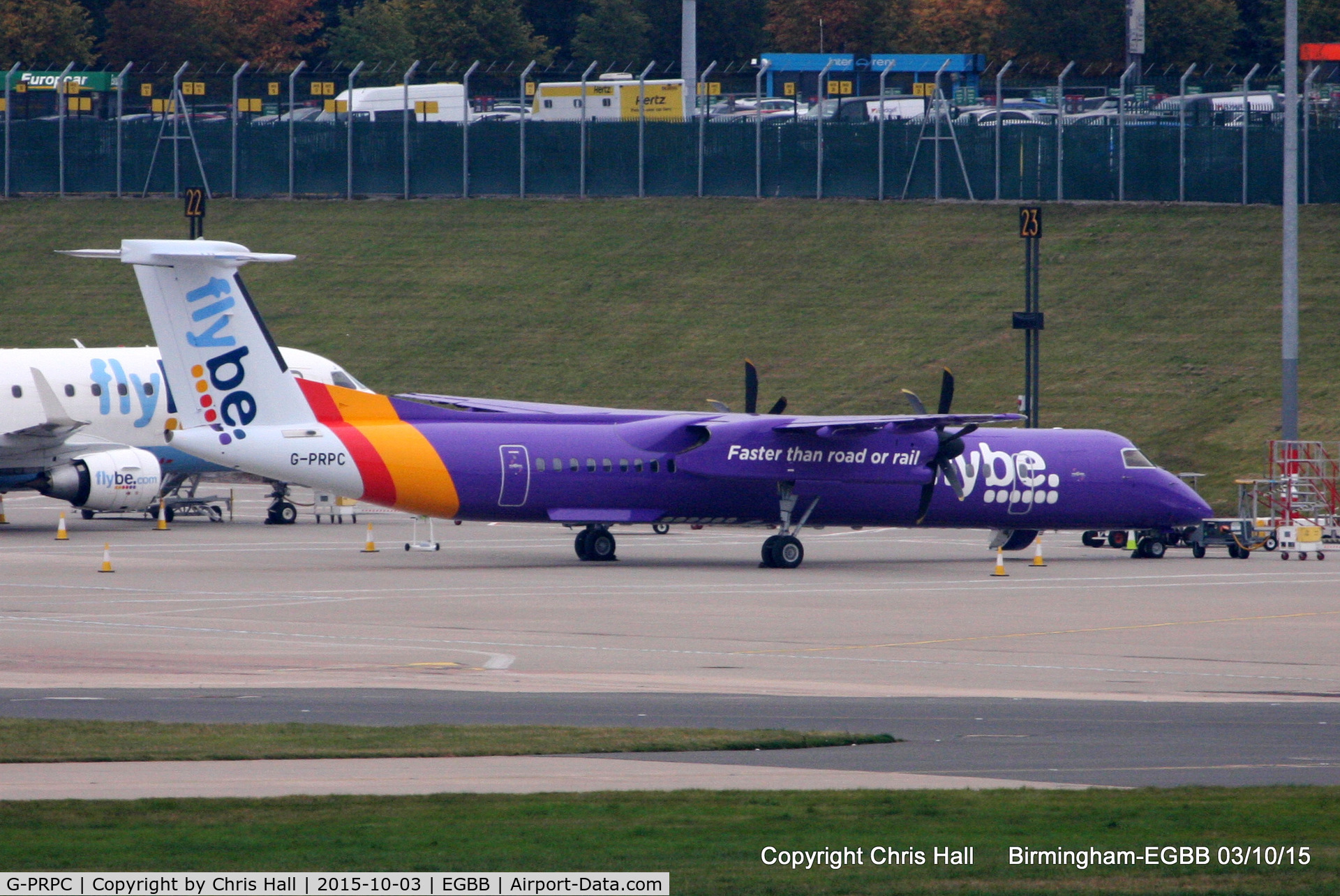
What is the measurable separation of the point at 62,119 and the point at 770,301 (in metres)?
30.2

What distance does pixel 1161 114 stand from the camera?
61.6 metres

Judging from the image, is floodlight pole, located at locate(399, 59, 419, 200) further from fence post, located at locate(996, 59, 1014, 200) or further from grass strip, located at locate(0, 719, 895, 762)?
grass strip, located at locate(0, 719, 895, 762)

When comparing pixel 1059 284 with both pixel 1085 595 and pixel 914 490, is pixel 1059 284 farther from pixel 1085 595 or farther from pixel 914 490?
pixel 1085 595

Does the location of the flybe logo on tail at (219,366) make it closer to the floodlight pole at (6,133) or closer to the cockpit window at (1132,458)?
the cockpit window at (1132,458)

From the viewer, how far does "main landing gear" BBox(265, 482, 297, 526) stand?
144 feet

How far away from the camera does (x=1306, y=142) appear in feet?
198

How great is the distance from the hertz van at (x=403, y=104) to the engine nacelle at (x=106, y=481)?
101 feet

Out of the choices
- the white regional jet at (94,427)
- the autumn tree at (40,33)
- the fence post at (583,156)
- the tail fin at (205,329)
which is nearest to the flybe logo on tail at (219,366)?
the tail fin at (205,329)

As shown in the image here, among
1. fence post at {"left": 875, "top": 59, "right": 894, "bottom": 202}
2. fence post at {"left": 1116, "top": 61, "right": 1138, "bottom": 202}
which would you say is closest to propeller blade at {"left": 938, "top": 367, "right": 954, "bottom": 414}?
fence post at {"left": 1116, "top": 61, "right": 1138, "bottom": 202}

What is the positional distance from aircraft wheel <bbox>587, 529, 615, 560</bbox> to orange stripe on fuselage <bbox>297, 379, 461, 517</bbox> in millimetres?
3374

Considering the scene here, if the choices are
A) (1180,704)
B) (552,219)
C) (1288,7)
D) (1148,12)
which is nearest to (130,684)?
(1180,704)

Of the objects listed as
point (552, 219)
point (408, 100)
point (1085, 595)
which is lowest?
point (1085, 595)

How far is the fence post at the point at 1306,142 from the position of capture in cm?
5838

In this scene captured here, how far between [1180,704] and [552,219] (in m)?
54.3
